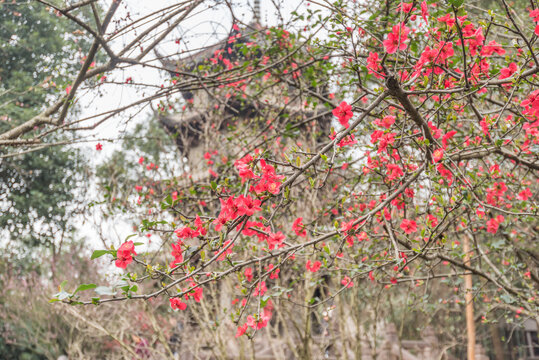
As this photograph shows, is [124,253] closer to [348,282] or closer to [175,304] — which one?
[175,304]

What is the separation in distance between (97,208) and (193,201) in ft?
5.83

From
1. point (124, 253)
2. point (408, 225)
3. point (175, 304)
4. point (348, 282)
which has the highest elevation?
point (124, 253)

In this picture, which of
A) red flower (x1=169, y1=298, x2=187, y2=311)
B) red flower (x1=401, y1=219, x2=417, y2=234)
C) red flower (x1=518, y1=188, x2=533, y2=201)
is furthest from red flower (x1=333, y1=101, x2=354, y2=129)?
red flower (x1=518, y1=188, x2=533, y2=201)

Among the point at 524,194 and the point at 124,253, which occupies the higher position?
the point at 124,253

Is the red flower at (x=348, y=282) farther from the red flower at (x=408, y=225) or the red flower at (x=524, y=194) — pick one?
the red flower at (x=524, y=194)

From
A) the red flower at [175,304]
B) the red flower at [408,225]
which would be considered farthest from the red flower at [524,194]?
the red flower at [175,304]

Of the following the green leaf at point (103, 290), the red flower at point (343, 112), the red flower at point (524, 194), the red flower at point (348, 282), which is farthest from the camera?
the red flower at point (524, 194)

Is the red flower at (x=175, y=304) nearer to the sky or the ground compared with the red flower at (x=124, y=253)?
nearer to the ground

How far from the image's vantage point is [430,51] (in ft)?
5.82

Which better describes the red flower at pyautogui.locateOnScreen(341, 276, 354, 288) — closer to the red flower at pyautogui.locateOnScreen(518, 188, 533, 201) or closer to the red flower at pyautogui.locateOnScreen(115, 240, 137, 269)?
the red flower at pyautogui.locateOnScreen(115, 240, 137, 269)

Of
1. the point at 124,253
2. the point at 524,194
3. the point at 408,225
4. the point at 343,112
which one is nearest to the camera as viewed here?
the point at 124,253

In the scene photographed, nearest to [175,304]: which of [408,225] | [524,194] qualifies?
[408,225]

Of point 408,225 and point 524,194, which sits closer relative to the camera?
point 408,225

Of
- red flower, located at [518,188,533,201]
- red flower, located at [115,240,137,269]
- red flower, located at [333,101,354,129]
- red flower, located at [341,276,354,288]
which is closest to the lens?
red flower, located at [115,240,137,269]
